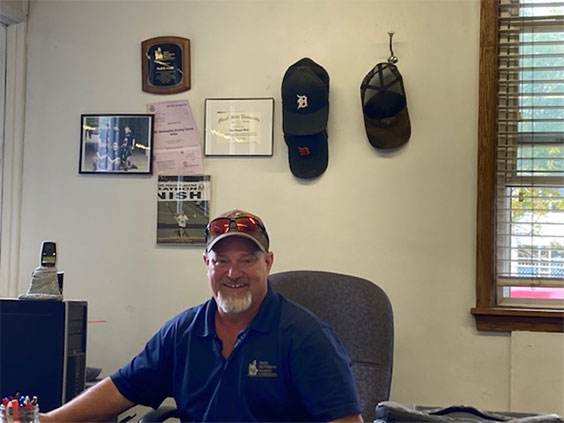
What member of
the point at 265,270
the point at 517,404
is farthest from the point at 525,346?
the point at 265,270

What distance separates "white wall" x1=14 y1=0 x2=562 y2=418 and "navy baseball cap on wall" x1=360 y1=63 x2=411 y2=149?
0.06 meters

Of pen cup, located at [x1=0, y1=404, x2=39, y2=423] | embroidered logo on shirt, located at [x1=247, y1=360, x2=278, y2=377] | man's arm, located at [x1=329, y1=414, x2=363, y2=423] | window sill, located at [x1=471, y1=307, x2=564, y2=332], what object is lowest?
man's arm, located at [x1=329, y1=414, x2=363, y2=423]

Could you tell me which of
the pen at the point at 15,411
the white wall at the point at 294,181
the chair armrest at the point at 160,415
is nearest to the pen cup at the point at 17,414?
the pen at the point at 15,411

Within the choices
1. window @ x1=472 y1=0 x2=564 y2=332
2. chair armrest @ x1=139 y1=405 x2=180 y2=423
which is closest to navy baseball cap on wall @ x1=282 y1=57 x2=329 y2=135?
window @ x1=472 y1=0 x2=564 y2=332

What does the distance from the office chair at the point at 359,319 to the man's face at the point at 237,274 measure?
1.12 feet

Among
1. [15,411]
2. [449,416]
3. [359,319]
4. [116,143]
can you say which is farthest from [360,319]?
[116,143]

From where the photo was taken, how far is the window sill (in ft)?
7.79

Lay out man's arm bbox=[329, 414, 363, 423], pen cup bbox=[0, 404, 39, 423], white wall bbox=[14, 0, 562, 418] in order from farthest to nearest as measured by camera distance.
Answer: white wall bbox=[14, 0, 562, 418]
man's arm bbox=[329, 414, 363, 423]
pen cup bbox=[0, 404, 39, 423]

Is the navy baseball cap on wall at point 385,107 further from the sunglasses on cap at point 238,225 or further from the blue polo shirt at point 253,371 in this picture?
the blue polo shirt at point 253,371

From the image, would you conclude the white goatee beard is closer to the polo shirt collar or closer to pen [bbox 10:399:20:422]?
the polo shirt collar

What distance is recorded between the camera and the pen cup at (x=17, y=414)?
1.41 metres

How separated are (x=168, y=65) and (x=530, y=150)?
4.79 feet

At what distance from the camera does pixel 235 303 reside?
5.66 ft

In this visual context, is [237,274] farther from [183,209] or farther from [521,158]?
[521,158]
